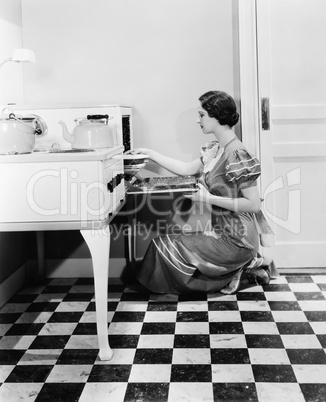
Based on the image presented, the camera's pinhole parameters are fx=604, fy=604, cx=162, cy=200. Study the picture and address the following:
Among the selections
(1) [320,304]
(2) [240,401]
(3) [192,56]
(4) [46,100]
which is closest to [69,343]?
(2) [240,401]

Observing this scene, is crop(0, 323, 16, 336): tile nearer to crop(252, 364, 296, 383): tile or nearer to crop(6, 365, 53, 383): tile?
crop(6, 365, 53, 383): tile

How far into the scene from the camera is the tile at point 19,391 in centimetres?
250

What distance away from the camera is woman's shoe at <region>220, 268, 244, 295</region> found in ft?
12.5

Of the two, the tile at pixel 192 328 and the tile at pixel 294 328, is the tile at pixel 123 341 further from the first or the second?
the tile at pixel 294 328

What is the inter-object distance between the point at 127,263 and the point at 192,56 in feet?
4.83

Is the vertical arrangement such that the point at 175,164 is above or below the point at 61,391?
above

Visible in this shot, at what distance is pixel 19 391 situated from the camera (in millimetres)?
2561

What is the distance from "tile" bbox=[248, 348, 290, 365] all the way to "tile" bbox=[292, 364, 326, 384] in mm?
81

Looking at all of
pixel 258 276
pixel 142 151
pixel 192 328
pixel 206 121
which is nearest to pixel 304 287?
pixel 258 276

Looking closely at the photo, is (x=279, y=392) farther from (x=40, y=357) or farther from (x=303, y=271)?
(x=303, y=271)

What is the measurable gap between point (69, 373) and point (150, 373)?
0.37 metres

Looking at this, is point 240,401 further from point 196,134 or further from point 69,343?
point 196,134

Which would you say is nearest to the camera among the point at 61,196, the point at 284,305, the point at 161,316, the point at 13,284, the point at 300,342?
the point at 61,196

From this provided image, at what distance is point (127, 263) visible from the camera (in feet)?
13.7
